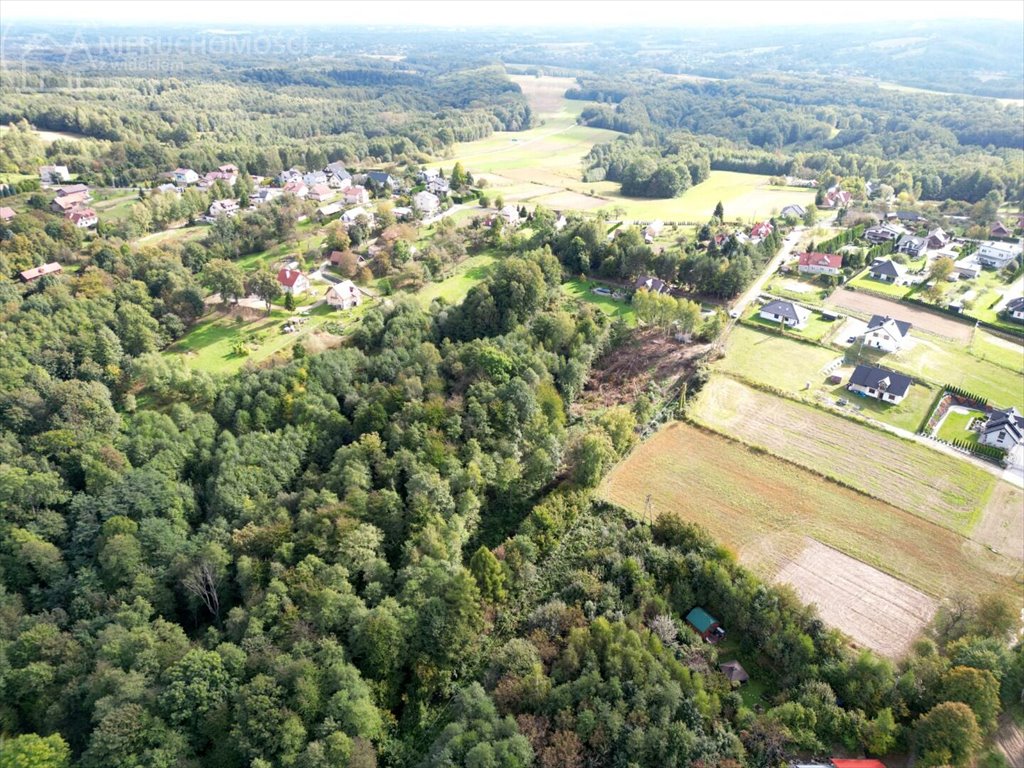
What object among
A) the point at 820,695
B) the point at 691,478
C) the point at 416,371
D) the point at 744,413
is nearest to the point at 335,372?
the point at 416,371

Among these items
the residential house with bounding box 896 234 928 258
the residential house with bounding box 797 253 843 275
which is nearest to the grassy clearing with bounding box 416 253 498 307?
the residential house with bounding box 797 253 843 275

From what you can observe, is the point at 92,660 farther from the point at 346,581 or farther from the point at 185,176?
the point at 185,176

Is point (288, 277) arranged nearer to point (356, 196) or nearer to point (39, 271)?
point (39, 271)

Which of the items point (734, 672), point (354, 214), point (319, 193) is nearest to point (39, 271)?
point (354, 214)

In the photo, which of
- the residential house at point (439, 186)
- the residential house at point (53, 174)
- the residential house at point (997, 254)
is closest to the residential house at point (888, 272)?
the residential house at point (997, 254)

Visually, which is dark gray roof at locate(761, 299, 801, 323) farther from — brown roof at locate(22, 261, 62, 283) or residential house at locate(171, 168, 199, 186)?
residential house at locate(171, 168, 199, 186)

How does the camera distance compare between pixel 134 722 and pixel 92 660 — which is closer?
pixel 134 722

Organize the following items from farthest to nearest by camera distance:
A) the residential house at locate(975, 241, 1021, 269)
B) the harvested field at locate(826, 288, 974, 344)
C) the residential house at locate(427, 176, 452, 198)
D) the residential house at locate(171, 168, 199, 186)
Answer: the residential house at locate(171, 168, 199, 186), the residential house at locate(427, 176, 452, 198), the residential house at locate(975, 241, 1021, 269), the harvested field at locate(826, 288, 974, 344)
